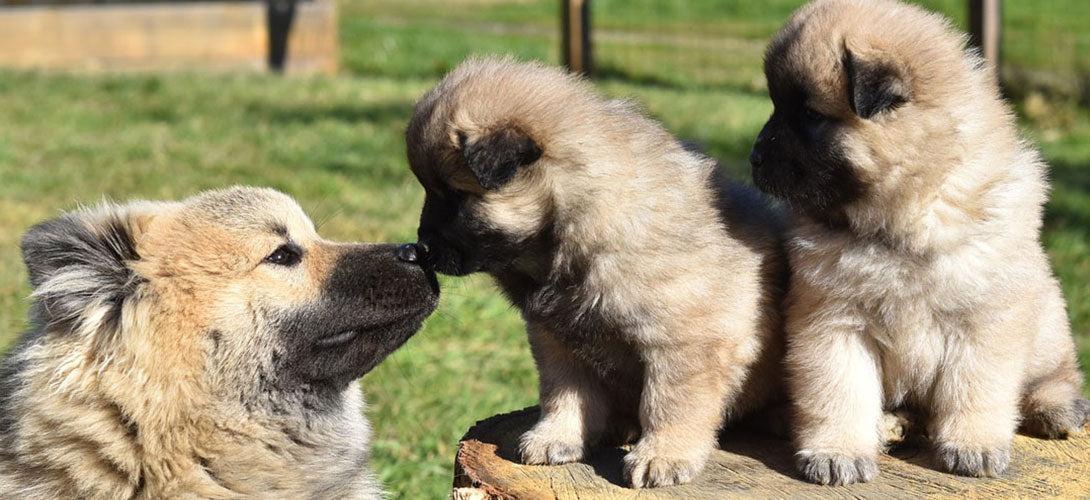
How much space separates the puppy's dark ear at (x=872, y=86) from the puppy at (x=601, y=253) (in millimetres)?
503

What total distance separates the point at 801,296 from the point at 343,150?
7178 mm

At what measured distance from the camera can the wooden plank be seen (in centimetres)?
1377

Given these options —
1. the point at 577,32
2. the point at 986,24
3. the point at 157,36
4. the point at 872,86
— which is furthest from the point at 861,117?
the point at 157,36

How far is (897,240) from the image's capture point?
2.94 metres

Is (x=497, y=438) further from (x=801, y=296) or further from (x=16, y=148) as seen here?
(x=16, y=148)

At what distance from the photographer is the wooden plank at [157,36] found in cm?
1377

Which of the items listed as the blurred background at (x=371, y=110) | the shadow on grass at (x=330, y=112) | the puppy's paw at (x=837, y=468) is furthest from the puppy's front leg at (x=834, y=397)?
the shadow on grass at (x=330, y=112)

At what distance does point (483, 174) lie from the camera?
2.89 meters

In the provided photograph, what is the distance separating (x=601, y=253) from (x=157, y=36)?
12598 mm

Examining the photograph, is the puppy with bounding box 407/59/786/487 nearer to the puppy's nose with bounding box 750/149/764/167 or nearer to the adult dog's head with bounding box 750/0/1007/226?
the puppy's nose with bounding box 750/149/764/167

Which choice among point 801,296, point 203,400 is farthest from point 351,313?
point 801,296

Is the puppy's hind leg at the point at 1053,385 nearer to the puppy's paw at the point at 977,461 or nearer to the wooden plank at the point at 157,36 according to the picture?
the puppy's paw at the point at 977,461

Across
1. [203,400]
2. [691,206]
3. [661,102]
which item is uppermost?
[691,206]

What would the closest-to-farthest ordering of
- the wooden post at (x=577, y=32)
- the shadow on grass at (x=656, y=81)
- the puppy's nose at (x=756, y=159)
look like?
1. the puppy's nose at (x=756, y=159)
2. the wooden post at (x=577, y=32)
3. the shadow on grass at (x=656, y=81)
